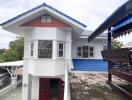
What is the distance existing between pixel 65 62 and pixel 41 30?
2958 millimetres

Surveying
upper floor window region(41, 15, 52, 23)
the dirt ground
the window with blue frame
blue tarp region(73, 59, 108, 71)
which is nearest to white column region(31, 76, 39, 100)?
blue tarp region(73, 59, 108, 71)

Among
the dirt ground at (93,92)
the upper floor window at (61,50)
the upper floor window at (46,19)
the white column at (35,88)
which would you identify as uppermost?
the upper floor window at (46,19)

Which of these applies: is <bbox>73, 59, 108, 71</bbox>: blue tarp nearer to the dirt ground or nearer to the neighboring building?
the neighboring building

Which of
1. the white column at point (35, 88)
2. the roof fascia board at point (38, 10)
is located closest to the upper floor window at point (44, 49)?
the roof fascia board at point (38, 10)

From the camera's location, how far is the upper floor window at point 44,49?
15608mm

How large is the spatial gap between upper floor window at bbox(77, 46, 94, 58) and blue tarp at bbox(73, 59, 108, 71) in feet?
1.67

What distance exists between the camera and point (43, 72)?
51.1ft

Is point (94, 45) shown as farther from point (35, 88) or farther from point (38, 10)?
point (38, 10)

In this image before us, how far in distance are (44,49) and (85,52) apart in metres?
5.91

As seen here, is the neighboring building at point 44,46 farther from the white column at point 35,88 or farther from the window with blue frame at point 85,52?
the window with blue frame at point 85,52

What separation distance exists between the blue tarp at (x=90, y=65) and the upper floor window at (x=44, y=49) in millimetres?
2406

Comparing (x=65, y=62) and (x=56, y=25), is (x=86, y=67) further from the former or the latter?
(x=56, y=25)

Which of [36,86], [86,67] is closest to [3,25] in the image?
[36,86]

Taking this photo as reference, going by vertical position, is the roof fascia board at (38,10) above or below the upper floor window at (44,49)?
above
